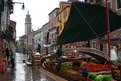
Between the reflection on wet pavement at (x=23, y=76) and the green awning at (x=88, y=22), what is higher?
the green awning at (x=88, y=22)

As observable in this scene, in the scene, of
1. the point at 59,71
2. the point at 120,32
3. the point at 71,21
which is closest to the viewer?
the point at 71,21

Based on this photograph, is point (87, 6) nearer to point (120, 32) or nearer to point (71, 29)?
point (71, 29)

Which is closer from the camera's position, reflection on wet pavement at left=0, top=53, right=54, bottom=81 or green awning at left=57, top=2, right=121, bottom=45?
green awning at left=57, top=2, right=121, bottom=45

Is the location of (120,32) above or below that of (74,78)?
above

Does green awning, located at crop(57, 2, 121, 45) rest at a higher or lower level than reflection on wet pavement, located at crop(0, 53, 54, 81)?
higher

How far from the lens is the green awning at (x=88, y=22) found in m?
15.1

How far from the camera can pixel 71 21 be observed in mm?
17328

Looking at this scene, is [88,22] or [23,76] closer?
[88,22]

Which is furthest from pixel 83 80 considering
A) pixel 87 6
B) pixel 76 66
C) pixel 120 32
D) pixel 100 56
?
pixel 120 32

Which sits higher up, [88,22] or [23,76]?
[88,22]

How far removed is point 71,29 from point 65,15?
62854 millimetres

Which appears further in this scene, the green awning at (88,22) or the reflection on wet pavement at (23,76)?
the reflection on wet pavement at (23,76)

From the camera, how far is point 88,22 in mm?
15562

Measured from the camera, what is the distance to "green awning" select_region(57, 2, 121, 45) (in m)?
15.1
